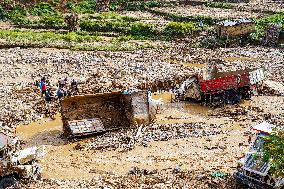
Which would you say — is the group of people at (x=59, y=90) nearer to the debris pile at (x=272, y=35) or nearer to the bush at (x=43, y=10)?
the debris pile at (x=272, y=35)

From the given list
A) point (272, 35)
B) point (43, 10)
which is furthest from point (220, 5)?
point (43, 10)

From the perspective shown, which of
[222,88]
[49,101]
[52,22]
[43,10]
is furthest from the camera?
[43,10]

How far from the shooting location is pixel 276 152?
13.4 metres

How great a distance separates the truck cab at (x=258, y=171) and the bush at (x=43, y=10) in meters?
37.6

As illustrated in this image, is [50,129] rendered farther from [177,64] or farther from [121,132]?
[177,64]

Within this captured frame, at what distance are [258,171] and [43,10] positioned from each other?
39.4 metres

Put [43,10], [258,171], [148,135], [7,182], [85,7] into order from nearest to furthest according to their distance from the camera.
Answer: [258,171] → [7,182] → [148,135] → [43,10] → [85,7]

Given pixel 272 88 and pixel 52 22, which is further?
pixel 52 22

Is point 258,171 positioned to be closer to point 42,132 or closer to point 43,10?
point 42,132

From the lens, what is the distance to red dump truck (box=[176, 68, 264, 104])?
23562 mm

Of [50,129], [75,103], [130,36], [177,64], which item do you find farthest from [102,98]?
[130,36]

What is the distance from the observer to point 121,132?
20562mm

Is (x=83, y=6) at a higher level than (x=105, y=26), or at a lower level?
higher

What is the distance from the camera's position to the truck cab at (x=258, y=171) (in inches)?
559
